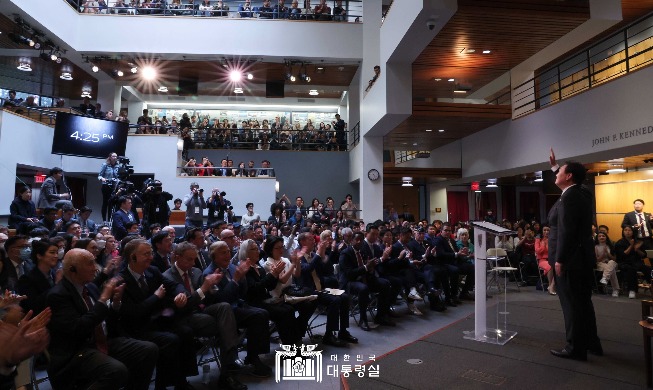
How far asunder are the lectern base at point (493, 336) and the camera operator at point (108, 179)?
315 inches

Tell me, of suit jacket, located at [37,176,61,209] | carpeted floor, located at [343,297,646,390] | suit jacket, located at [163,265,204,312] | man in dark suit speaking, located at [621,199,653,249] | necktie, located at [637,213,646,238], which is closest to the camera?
carpeted floor, located at [343,297,646,390]

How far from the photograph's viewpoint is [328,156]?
591 inches

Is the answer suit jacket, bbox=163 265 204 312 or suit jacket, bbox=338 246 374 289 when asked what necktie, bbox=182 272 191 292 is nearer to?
suit jacket, bbox=163 265 204 312

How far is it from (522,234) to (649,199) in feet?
10.1

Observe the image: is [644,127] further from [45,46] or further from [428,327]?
[45,46]

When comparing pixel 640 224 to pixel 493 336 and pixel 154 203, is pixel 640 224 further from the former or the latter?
pixel 154 203

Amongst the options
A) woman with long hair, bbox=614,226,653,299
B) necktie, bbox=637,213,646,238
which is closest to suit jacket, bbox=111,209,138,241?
woman with long hair, bbox=614,226,653,299

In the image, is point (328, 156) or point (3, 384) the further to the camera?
point (328, 156)

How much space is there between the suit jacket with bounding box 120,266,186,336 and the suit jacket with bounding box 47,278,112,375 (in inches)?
13.5

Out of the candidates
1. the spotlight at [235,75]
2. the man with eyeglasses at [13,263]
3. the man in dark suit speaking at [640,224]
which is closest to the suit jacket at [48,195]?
the man with eyeglasses at [13,263]

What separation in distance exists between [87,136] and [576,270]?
11.8 metres

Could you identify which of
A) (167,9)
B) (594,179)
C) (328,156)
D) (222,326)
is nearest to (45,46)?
(167,9)

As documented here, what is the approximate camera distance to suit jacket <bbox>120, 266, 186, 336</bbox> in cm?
303

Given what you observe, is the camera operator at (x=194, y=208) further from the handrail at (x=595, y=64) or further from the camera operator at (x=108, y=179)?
the handrail at (x=595, y=64)
